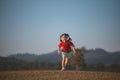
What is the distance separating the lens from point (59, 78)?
6.65 metres

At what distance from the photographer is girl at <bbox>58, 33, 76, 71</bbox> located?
8.78m

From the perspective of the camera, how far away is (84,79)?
21.3ft

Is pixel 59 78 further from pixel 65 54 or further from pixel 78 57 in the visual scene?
pixel 78 57

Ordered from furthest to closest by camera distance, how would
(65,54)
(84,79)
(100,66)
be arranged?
(100,66)
(65,54)
(84,79)

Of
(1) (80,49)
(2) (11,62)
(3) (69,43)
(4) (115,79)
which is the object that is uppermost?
(1) (80,49)

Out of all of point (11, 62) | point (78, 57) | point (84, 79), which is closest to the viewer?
point (84, 79)

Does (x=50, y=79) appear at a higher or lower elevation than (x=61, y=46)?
lower

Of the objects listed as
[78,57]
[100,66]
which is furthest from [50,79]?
[100,66]

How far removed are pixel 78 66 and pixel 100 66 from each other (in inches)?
298

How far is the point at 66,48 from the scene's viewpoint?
890 centimetres

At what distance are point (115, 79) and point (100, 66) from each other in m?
40.4

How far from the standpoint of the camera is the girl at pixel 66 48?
28.8ft

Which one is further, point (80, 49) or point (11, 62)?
point (80, 49)

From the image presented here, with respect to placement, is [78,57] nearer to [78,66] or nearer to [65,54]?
[78,66]
